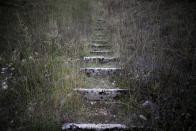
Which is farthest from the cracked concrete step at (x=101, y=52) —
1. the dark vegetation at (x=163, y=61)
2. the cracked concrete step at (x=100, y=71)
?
the cracked concrete step at (x=100, y=71)

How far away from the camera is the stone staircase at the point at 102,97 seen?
3.71 m

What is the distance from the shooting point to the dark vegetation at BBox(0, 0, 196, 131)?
3867 mm

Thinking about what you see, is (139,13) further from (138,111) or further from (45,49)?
(138,111)

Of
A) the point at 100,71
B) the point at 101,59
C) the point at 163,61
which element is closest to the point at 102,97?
the point at 100,71

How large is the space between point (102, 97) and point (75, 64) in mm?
1180

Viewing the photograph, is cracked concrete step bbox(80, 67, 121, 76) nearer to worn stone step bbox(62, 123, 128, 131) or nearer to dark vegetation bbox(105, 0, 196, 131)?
dark vegetation bbox(105, 0, 196, 131)

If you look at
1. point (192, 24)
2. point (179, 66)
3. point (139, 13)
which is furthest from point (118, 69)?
point (139, 13)

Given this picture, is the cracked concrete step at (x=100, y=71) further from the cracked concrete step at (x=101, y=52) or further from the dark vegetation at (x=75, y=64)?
the cracked concrete step at (x=101, y=52)

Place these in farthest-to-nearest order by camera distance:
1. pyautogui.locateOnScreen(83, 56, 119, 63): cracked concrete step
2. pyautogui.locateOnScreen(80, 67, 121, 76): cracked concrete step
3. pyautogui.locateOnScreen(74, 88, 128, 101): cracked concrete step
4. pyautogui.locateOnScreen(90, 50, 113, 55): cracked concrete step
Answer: pyautogui.locateOnScreen(90, 50, 113, 55): cracked concrete step, pyautogui.locateOnScreen(83, 56, 119, 63): cracked concrete step, pyautogui.locateOnScreen(80, 67, 121, 76): cracked concrete step, pyautogui.locateOnScreen(74, 88, 128, 101): cracked concrete step

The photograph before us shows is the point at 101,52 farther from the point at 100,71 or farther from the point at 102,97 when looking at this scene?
the point at 102,97

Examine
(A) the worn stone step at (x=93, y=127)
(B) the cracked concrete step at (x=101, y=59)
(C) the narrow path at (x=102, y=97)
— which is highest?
(B) the cracked concrete step at (x=101, y=59)

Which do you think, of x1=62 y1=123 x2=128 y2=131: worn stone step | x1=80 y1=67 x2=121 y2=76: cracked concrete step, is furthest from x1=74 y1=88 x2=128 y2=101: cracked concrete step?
x1=62 y1=123 x2=128 y2=131: worn stone step

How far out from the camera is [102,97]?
190 inches

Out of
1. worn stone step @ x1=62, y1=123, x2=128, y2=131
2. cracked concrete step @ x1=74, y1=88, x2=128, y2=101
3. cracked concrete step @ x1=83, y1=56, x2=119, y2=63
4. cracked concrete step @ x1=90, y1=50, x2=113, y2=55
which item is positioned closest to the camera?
worn stone step @ x1=62, y1=123, x2=128, y2=131
